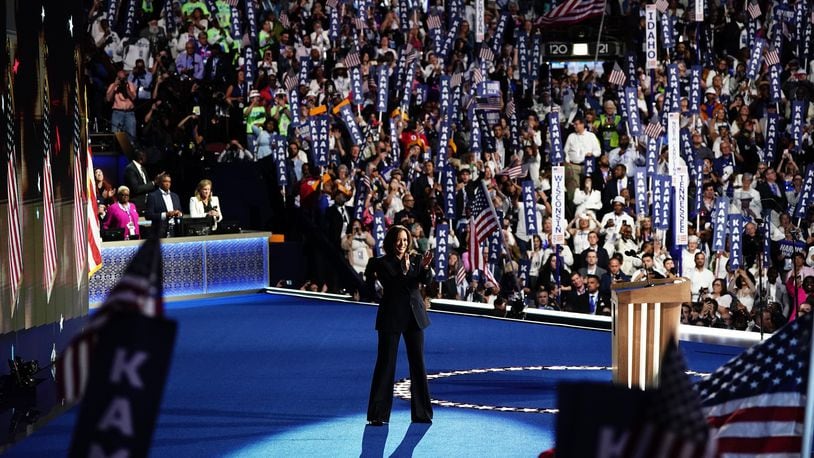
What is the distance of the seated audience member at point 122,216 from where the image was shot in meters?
21.9

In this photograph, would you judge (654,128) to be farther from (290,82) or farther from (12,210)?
(12,210)

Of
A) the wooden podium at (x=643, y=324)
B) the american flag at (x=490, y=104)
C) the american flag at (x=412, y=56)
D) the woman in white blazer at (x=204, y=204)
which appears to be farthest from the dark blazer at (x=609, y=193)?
the wooden podium at (x=643, y=324)

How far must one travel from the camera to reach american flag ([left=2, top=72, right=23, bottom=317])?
12.7 meters

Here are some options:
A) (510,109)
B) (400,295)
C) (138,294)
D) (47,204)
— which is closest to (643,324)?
(400,295)

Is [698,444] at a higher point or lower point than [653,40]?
lower

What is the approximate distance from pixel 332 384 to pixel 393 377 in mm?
2579

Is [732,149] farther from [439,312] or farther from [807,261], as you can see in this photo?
[439,312]

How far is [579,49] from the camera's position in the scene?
93.3 feet

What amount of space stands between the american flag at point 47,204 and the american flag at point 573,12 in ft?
52.4

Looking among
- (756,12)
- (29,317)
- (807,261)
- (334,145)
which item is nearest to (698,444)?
(29,317)

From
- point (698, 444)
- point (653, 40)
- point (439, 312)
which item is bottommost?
point (439, 312)

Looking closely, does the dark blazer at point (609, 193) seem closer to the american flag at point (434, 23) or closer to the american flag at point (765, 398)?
the american flag at point (434, 23)

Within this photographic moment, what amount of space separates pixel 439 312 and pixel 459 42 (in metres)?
9.08

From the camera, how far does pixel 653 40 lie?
2556 cm
